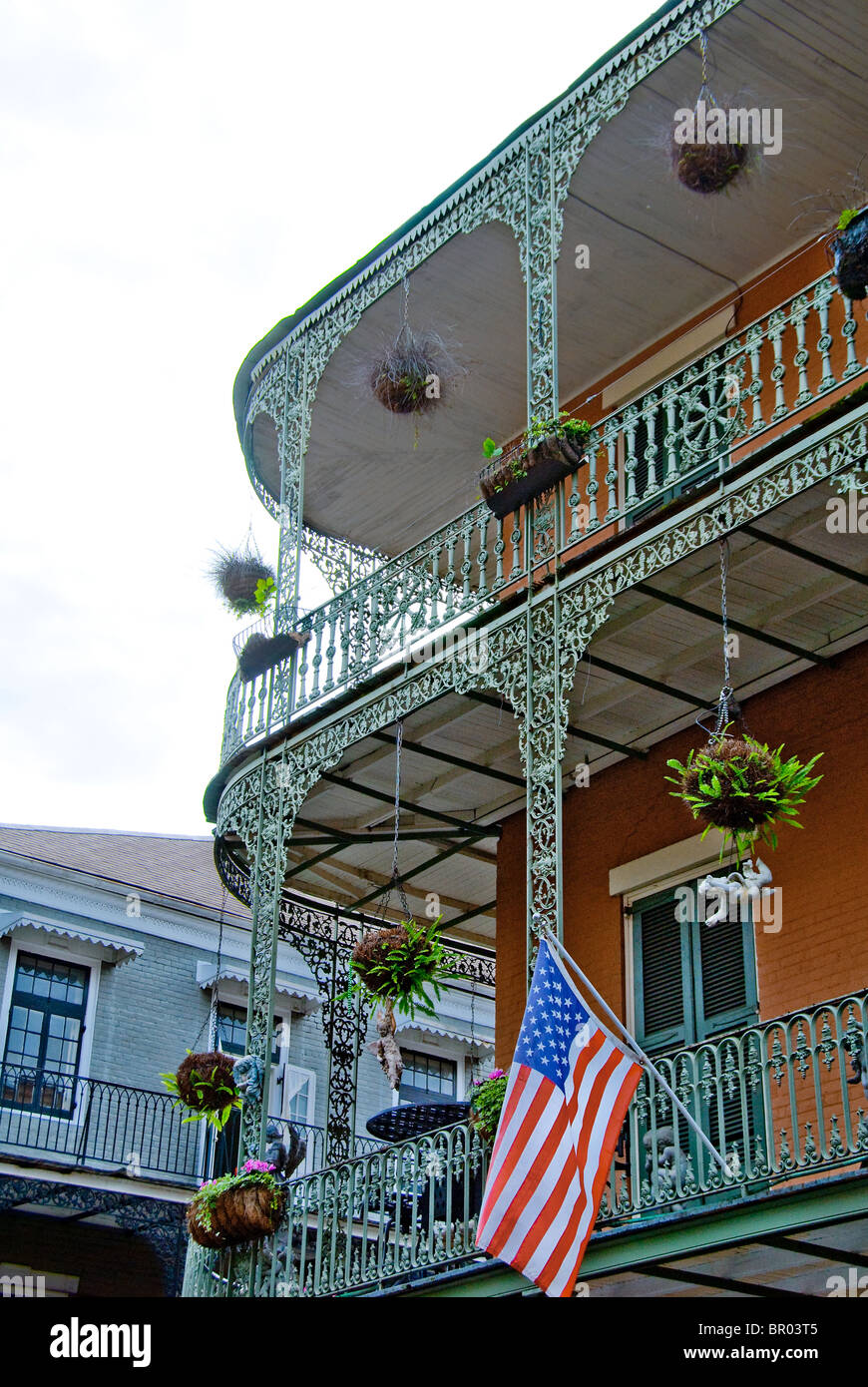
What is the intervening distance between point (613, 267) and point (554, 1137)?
738 cm

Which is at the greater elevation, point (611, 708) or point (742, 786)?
point (611, 708)

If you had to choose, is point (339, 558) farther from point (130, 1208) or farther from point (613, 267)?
point (130, 1208)

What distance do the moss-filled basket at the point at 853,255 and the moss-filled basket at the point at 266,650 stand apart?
5.68m

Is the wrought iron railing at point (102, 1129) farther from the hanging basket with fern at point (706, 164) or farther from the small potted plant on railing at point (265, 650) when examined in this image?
the hanging basket with fern at point (706, 164)

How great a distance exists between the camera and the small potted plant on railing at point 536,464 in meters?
11.4

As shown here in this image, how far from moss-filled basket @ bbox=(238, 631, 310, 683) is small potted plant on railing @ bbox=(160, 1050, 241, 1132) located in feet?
10.1

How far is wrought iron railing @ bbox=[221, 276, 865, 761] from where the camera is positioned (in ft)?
33.9

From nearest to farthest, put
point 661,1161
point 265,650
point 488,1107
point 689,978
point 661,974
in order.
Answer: point 488,1107
point 661,1161
point 689,978
point 661,974
point 265,650

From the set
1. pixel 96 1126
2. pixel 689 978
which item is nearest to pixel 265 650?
pixel 689 978

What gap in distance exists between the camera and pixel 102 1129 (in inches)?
773

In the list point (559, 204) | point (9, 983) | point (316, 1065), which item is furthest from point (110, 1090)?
point (559, 204)
